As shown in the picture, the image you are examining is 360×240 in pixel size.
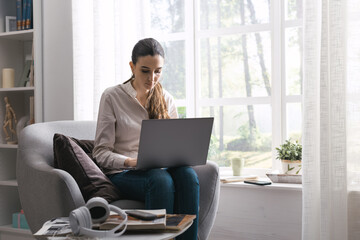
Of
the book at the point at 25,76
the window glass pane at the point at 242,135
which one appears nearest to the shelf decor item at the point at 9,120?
the book at the point at 25,76

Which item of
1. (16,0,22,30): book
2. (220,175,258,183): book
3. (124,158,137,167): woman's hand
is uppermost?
(16,0,22,30): book

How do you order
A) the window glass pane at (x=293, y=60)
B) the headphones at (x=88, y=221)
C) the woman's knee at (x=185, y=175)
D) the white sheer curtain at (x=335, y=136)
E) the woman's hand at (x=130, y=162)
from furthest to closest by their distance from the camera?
the window glass pane at (x=293, y=60), the white sheer curtain at (x=335, y=136), the woman's hand at (x=130, y=162), the woman's knee at (x=185, y=175), the headphones at (x=88, y=221)

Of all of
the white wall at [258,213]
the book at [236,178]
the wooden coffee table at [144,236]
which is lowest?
the white wall at [258,213]

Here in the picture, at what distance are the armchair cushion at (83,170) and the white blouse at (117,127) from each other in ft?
0.26

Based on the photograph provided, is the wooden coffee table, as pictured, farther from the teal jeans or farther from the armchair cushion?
the armchair cushion

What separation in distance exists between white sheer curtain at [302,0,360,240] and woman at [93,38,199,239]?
0.70m

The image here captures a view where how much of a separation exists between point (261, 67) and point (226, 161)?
65 centimetres

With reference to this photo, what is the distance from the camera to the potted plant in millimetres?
2543

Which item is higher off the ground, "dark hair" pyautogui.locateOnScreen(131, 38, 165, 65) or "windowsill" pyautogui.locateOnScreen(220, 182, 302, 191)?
"dark hair" pyautogui.locateOnScreen(131, 38, 165, 65)

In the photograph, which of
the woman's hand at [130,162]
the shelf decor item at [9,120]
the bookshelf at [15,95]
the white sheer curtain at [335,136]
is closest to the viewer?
the woman's hand at [130,162]

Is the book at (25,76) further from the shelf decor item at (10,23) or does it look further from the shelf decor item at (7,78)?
the shelf decor item at (10,23)

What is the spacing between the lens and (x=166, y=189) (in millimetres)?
1738

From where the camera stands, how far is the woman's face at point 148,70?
202 centimetres

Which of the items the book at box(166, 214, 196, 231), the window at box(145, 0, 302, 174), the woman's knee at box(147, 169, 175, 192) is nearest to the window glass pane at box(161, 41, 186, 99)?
the window at box(145, 0, 302, 174)
